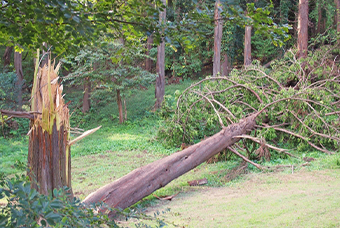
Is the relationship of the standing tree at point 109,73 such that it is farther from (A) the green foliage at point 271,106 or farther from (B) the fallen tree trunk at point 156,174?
(B) the fallen tree trunk at point 156,174

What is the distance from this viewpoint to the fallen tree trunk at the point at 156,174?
16.7ft

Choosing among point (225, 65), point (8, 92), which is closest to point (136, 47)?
point (8, 92)

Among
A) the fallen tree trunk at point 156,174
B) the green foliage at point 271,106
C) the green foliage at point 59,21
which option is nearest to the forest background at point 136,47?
the green foliage at point 59,21

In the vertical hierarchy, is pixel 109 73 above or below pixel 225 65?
below

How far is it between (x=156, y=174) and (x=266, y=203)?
195 cm

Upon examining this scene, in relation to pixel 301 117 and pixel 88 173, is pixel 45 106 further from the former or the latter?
pixel 301 117

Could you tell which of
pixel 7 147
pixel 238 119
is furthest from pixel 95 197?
pixel 7 147

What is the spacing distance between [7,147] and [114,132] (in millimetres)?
4486

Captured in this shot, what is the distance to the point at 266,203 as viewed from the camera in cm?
497

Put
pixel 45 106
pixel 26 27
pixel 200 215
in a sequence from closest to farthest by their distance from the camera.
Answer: pixel 26 27, pixel 45 106, pixel 200 215

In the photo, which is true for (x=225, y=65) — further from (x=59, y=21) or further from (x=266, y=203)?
(x=59, y=21)

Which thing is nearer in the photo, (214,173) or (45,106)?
(45,106)

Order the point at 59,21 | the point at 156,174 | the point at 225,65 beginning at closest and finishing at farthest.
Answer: the point at 59,21, the point at 156,174, the point at 225,65

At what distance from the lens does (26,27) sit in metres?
2.43
